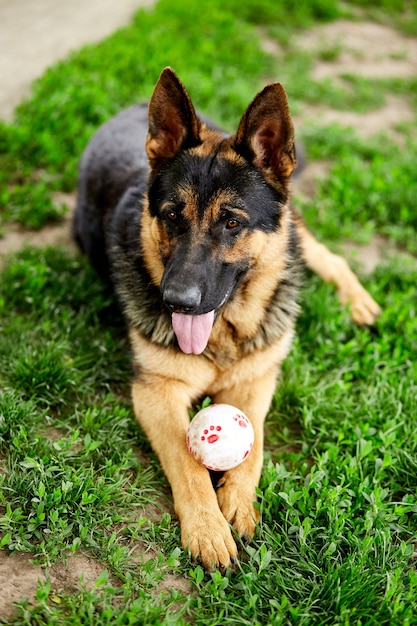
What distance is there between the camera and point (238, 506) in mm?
3053

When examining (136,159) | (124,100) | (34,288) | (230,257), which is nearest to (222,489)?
(230,257)

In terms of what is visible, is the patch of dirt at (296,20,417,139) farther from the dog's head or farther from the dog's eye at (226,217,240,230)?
the dog's eye at (226,217,240,230)

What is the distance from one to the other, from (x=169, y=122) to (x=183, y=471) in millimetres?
1957

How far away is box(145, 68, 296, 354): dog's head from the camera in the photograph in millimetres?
3191

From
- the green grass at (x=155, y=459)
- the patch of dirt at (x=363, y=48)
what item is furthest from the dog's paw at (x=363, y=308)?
the patch of dirt at (x=363, y=48)

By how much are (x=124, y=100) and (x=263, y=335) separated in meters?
4.22

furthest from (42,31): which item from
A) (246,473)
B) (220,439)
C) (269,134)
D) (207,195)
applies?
(246,473)

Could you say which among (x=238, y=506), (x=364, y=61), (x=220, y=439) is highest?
(x=364, y=61)

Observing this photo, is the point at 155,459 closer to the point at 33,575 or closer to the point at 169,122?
the point at 33,575

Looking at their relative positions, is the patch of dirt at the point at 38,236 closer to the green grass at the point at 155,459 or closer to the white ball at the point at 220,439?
the green grass at the point at 155,459

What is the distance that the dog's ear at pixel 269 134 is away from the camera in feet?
10.6

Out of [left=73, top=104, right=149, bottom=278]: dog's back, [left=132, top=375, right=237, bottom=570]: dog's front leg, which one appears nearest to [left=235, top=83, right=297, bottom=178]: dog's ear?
[left=73, top=104, right=149, bottom=278]: dog's back

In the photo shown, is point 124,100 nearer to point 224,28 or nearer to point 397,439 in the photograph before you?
point 224,28

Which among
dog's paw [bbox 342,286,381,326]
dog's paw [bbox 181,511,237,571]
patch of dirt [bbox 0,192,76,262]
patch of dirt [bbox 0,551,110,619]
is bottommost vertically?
dog's paw [bbox 342,286,381,326]
